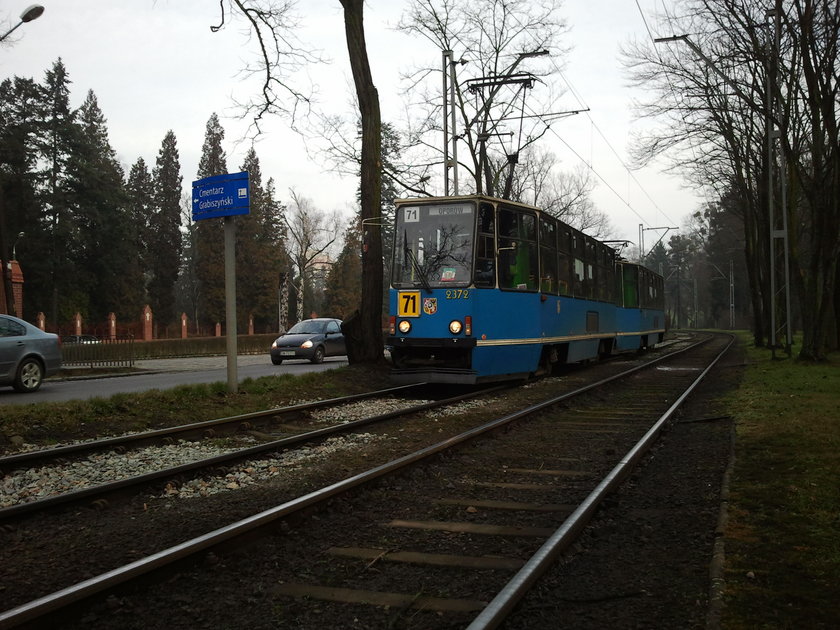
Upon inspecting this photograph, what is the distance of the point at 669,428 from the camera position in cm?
973

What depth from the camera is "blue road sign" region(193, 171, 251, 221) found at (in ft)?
40.2

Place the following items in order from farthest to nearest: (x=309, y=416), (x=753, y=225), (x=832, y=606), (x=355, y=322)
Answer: (x=753, y=225) < (x=355, y=322) < (x=309, y=416) < (x=832, y=606)

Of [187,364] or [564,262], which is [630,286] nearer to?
[564,262]

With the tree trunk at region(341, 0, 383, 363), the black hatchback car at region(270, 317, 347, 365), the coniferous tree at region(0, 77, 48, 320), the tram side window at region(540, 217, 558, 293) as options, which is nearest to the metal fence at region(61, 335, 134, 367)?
the black hatchback car at region(270, 317, 347, 365)

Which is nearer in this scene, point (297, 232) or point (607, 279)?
point (607, 279)

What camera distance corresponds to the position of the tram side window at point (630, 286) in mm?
24453

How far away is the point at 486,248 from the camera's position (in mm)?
13117

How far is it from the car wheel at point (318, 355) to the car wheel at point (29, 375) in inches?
417

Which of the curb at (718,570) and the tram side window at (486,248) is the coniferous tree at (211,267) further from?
the curb at (718,570)

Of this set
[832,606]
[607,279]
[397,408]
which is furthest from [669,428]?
[607,279]

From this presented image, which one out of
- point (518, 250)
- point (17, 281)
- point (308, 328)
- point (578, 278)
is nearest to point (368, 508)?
point (518, 250)

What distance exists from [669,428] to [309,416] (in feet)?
15.3

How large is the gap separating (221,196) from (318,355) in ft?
43.4

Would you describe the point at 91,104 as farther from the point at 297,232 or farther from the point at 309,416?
the point at 309,416
